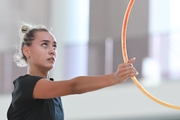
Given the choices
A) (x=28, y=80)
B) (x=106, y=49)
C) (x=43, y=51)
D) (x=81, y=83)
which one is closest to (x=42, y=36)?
(x=43, y=51)

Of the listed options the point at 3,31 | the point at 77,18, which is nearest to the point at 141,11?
the point at 77,18

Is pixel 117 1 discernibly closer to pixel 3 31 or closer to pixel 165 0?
pixel 165 0

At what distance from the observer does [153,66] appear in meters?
4.85

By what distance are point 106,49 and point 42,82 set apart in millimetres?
3342

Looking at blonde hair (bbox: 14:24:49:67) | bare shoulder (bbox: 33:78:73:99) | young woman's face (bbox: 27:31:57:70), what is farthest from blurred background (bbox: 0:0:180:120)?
bare shoulder (bbox: 33:78:73:99)

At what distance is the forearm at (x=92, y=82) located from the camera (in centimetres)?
162

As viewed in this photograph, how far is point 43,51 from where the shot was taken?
1.86 m

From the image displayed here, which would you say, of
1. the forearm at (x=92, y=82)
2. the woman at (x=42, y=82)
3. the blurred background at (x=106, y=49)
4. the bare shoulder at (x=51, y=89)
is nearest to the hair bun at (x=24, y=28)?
the woman at (x=42, y=82)

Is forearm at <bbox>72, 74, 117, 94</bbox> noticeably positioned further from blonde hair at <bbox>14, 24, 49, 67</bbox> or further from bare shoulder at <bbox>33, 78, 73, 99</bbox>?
blonde hair at <bbox>14, 24, 49, 67</bbox>

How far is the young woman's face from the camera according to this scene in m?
1.86

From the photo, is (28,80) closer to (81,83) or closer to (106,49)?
(81,83)

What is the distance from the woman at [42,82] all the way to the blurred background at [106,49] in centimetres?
263

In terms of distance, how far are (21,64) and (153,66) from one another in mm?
2965

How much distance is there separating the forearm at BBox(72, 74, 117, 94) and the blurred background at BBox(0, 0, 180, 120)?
2.89 metres
